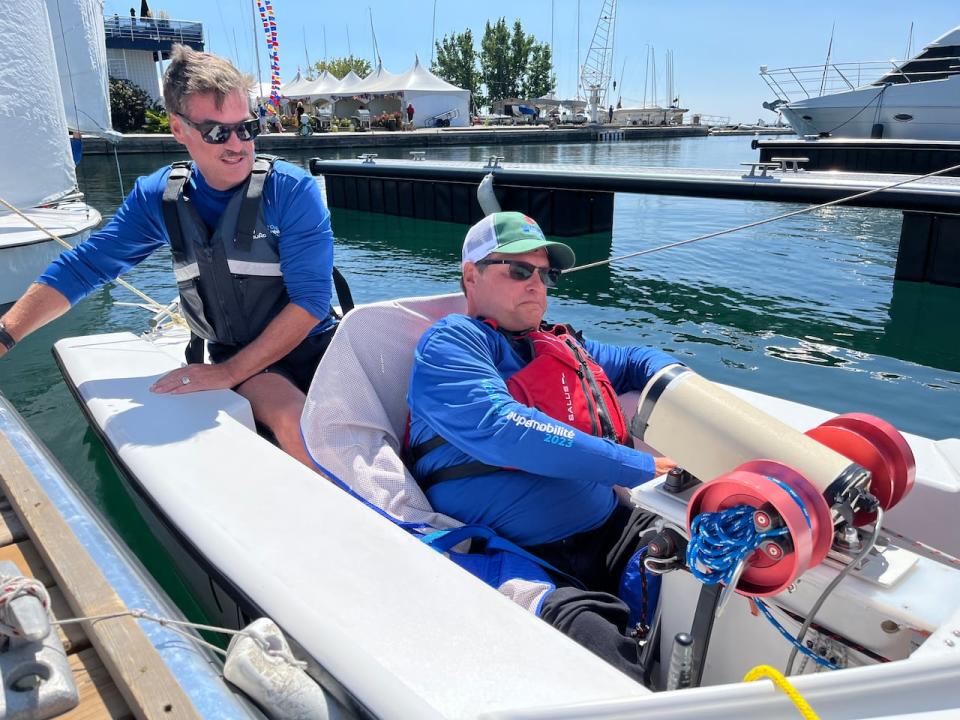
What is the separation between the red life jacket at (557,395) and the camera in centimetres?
187

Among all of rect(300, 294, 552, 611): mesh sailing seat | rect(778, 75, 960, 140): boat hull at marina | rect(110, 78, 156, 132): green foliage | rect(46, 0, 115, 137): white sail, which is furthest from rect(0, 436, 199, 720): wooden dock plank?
rect(110, 78, 156, 132): green foliage

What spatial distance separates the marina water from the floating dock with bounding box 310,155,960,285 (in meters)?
0.34

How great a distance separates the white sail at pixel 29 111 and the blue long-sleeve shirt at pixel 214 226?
440 centimetres

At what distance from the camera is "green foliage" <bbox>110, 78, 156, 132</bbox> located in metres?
29.9

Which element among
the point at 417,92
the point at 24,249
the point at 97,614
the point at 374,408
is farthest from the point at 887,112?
the point at 417,92

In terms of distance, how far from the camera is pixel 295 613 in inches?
53.4

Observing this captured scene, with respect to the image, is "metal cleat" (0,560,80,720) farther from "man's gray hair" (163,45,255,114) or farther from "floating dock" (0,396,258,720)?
"man's gray hair" (163,45,255,114)

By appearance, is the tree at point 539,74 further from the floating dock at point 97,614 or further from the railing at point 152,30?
the floating dock at point 97,614

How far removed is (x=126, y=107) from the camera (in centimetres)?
3033

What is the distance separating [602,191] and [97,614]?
345 inches

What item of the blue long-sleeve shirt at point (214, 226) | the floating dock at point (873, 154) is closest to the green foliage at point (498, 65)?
the floating dock at point (873, 154)

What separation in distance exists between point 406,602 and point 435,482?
0.57 m

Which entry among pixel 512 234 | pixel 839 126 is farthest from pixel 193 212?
pixel 839 126

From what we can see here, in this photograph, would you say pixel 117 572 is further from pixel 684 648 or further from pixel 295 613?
pixel 684 648
